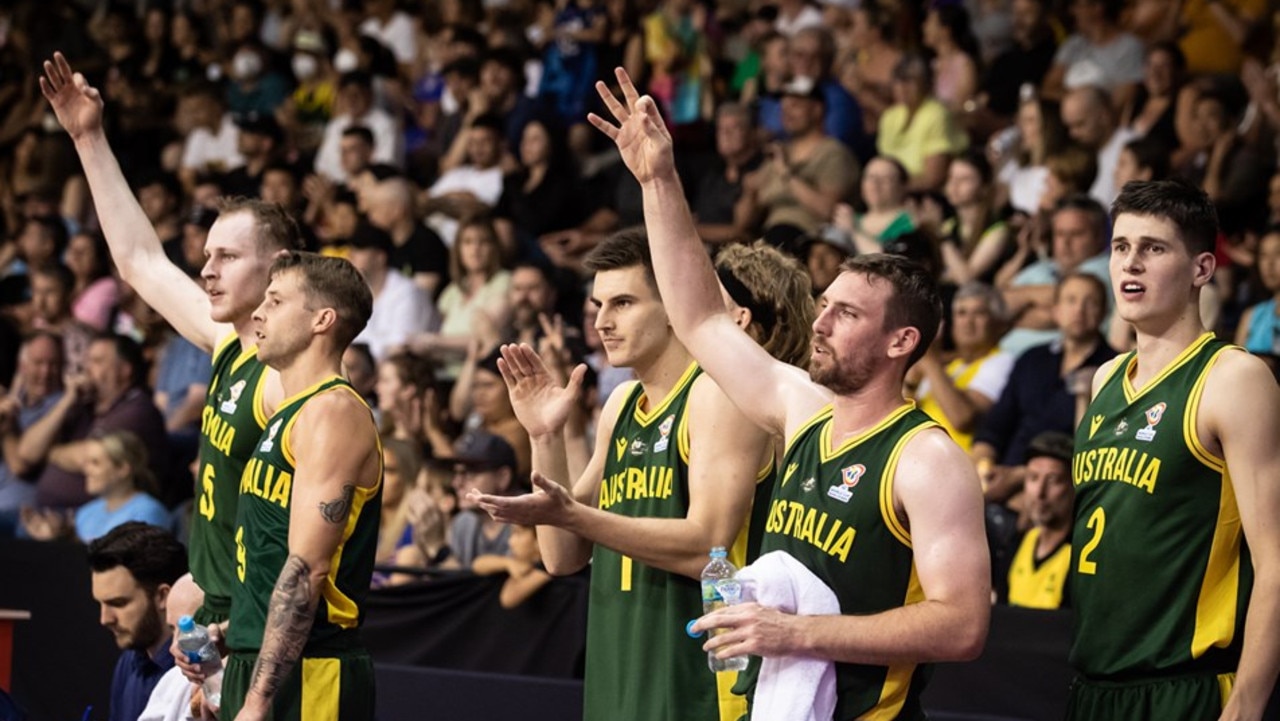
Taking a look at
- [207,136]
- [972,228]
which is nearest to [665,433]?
[972,228]

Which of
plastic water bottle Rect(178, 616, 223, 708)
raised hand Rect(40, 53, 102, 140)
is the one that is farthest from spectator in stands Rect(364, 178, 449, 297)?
plastic water bottle Rect(178, 616, 223, 708)

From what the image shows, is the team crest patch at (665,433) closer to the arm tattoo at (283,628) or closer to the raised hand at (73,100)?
the arm tattoo at (283,628)

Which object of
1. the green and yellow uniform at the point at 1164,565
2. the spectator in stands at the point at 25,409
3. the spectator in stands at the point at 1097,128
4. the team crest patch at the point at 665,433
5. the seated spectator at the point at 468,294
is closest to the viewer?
the green and yellow uniform at the point at 1164,565

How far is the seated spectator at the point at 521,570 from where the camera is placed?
26.1 ft

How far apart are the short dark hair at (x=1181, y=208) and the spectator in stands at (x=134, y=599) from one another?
380 centimetres

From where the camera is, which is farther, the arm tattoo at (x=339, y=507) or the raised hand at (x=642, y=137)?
the arm tattoo at (x=339, y=507)

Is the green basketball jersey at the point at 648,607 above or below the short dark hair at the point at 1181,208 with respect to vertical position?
below

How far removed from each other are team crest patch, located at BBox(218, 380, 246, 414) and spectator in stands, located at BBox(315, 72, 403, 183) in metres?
8.72

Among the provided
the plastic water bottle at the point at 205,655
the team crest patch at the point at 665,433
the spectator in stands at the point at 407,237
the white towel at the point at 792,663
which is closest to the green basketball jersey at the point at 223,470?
the plastic water bottle at the point at 205,655

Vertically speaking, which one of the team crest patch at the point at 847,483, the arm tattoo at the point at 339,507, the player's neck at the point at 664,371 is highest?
the player's neck at the point at 664,371

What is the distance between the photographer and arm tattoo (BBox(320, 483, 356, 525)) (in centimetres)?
522

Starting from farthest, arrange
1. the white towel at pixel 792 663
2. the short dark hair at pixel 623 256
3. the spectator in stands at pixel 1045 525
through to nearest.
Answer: the spectator in stands at pixel 1045 525, the short dark hair at pixel 623 256, the white towel at pixel 792 663

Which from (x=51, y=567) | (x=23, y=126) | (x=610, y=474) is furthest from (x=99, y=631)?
(x=23, y=126)

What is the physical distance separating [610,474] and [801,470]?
3.55 ft
